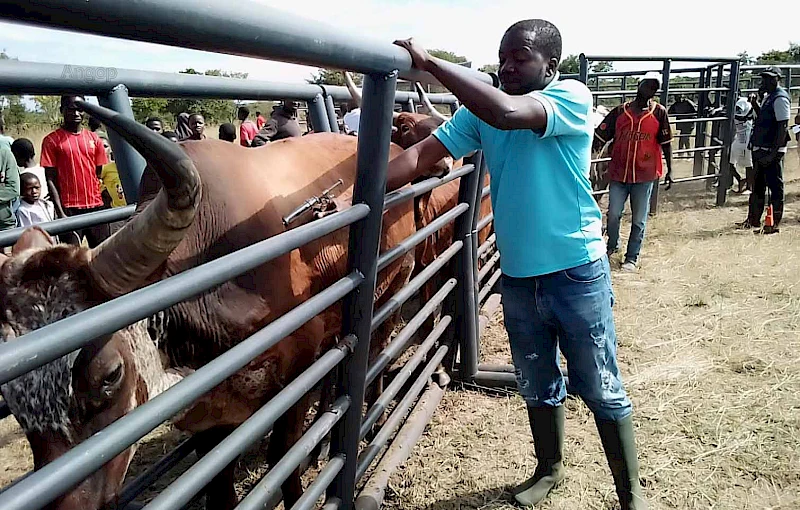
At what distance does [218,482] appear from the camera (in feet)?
9.40

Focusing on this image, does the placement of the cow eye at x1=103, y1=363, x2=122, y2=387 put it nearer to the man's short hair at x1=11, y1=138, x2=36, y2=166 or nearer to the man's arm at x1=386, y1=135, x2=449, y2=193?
the man's arm at x1=386, y1=135, x2=449, y2=193

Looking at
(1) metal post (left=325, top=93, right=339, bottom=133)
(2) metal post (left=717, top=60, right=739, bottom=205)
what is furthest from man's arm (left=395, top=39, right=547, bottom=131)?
(2) metal post (left=717, top=60, right=739, bottom=205)

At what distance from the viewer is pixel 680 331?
523cm

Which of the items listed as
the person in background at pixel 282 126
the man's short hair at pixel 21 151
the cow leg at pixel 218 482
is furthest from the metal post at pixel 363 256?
the man's short hair at pixel 21 151

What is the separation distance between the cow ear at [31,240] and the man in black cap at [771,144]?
28.8 ft

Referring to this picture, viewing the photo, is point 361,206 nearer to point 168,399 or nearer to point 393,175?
point 393,175

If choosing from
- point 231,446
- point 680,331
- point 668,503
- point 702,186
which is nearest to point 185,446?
point 231,446

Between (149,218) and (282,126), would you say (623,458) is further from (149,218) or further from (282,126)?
(282,126)

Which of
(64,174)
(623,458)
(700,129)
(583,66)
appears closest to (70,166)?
(64,174)

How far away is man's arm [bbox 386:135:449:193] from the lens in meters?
2.61

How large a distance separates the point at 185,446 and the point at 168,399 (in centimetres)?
162

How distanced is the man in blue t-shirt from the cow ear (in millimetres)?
1254

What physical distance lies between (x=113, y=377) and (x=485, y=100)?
4.64ft

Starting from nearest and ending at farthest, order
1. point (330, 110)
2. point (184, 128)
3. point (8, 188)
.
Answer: point (330, 110) → point (8, 188) → point (184, 128)
